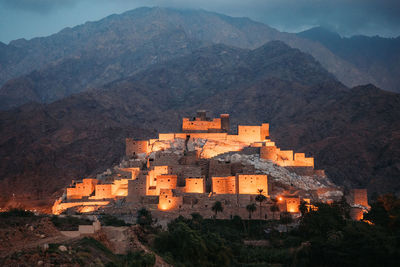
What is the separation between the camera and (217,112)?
159625mm

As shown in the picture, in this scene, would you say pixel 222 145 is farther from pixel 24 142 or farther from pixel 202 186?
pixel 24 142

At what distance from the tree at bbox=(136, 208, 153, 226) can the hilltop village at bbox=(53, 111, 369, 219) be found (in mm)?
1202

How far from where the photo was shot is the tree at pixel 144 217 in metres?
48.8

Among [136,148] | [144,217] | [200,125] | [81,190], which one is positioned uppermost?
[200,125]

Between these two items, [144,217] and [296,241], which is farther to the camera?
[144,217]

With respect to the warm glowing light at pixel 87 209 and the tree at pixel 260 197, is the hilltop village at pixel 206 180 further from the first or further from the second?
the tree at pixel 260 197

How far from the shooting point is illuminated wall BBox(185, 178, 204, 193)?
5566 cm

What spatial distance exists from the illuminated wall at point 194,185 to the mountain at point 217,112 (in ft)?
146

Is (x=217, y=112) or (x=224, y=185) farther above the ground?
(x=217, y=112)

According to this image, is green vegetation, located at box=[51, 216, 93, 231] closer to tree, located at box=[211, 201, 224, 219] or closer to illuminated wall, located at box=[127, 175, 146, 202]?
tree, located at box=[211, 201, 224, 219]

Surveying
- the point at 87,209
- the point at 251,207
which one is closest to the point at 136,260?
the point at 251,207

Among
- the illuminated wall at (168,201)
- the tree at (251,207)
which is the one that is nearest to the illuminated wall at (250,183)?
the tree at (251,207)

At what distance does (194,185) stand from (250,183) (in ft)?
18.8

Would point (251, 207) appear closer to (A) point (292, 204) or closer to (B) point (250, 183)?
(B) point (250, 183)
